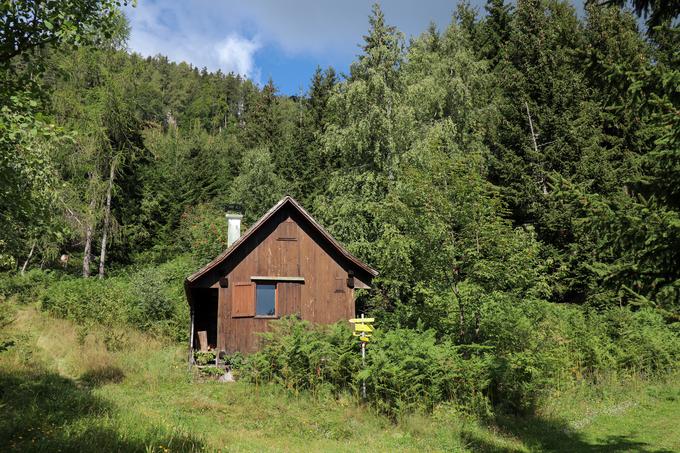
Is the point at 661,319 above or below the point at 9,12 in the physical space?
below

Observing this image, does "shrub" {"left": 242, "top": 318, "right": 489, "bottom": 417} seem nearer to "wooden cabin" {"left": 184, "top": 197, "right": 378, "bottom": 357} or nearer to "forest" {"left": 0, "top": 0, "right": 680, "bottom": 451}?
"forest" {"left": 0, "top": 0, "right": 680, "bottom": 451}

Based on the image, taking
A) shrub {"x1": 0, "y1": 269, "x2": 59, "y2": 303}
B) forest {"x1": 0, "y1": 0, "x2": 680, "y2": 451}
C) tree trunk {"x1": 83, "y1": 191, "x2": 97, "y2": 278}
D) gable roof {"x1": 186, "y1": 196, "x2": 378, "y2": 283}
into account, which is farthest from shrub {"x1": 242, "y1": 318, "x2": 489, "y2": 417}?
tree trunk {"x1": 83, "y1": 191, "x2": 97, "y2": 278}

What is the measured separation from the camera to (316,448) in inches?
392

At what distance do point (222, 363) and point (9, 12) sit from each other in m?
13.4

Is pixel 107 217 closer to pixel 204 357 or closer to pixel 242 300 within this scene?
pixel 204 357

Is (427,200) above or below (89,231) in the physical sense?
below

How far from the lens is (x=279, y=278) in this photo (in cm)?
1842

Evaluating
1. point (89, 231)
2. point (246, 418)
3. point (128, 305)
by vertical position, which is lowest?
point (246, 418)

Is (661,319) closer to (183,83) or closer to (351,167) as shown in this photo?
(351,167)

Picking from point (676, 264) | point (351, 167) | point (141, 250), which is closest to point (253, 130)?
point (141, 250)

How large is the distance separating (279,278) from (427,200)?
700cm

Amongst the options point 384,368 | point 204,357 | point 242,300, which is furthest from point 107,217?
point 384,368

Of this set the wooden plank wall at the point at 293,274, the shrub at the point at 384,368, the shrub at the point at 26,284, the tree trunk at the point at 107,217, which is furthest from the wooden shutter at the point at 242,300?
the tree trunk at the point at 107,217

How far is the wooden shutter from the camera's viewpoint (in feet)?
58.8
